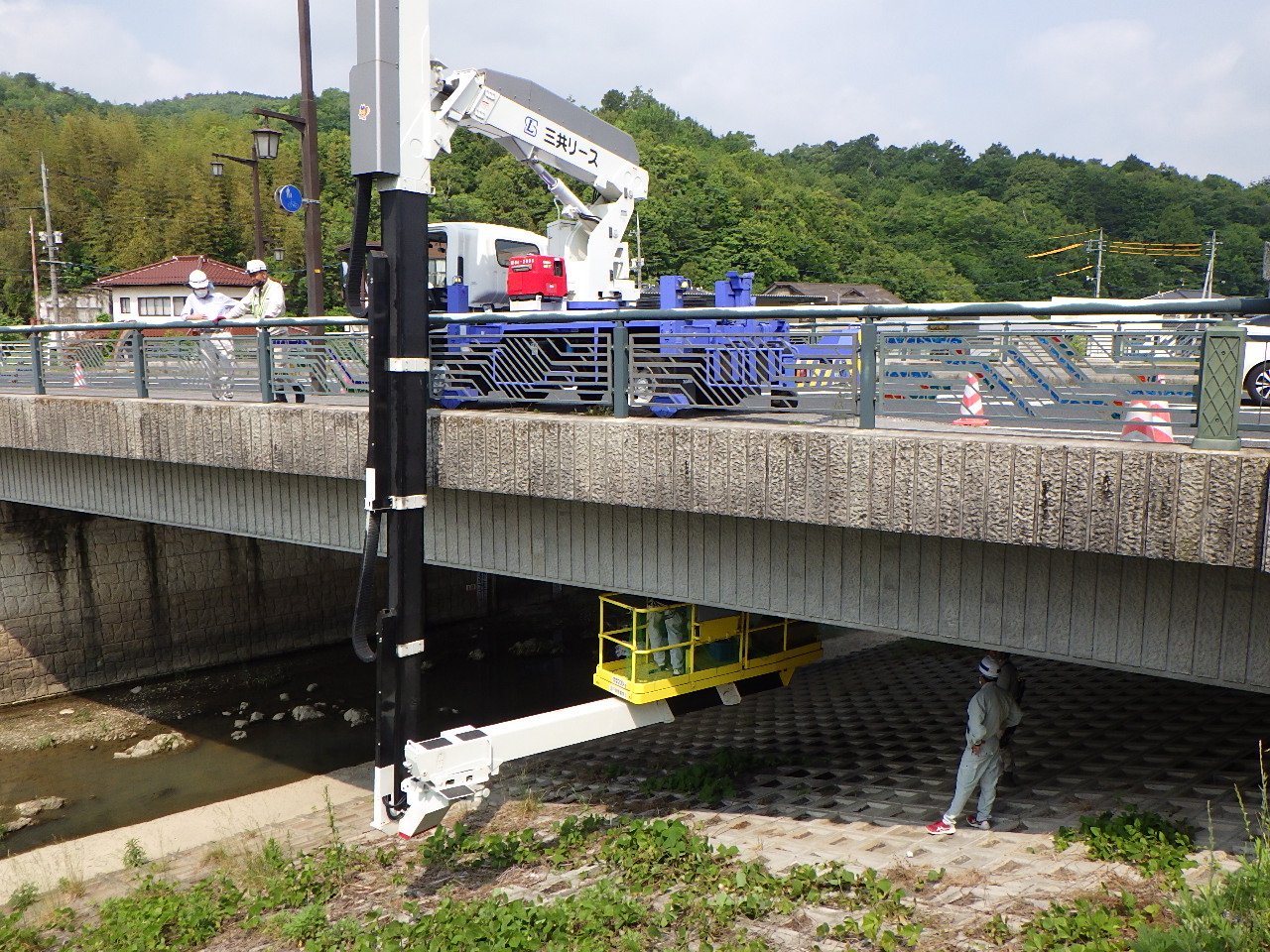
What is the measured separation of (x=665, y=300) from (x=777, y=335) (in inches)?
114

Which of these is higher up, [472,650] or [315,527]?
[315,527]

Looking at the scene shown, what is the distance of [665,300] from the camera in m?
8.78

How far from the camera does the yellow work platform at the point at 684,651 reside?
26.4 feet

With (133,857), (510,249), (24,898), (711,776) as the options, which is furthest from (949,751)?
(24,898)

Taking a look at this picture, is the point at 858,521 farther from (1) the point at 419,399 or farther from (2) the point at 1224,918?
(1) the point at 419,399

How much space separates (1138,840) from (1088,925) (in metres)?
1.15

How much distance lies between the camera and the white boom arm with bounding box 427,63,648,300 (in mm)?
9281

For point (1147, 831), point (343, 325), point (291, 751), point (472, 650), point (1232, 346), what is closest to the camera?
point (1232, 346)

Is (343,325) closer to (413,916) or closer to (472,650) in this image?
(413,916)

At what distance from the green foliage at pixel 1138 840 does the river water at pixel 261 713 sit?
940 centimetres

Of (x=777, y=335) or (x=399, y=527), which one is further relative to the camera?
(x=399, y=527)

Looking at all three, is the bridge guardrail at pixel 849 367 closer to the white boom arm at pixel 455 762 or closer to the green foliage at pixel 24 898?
the white boom arm at pixel 455 762

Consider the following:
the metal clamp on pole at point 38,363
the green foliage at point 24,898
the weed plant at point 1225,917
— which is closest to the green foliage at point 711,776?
the weed plant at point 1225,917

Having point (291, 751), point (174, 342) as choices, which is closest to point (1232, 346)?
point (174, 342)
